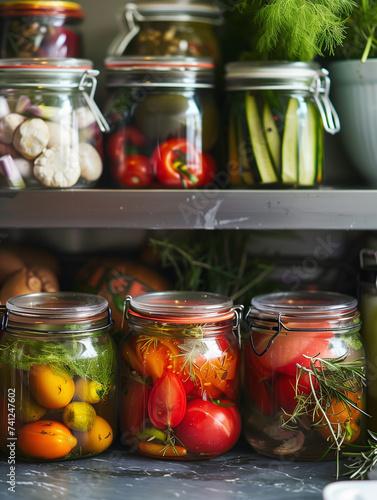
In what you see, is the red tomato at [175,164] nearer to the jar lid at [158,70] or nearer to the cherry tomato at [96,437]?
the jar lid at [158,70]

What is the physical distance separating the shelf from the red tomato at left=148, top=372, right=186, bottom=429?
0.70ft

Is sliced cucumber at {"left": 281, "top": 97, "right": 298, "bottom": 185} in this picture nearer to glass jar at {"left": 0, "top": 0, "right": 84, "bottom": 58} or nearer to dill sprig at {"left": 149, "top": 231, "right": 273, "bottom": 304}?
dill sprig at {"left": 149, "top": 231, "right": 273, "bottom": 304}

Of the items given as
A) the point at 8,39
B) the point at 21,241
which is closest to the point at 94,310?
the point at 21,241

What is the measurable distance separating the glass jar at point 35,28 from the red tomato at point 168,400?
0.52m

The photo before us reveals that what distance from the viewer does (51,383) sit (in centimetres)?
81

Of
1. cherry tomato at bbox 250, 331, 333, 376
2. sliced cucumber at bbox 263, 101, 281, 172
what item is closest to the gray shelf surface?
cherry tomato at bbox 250, 331, 333, 376

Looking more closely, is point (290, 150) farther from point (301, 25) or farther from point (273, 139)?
point (301, 25)

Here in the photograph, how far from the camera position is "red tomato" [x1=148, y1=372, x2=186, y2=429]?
2.67 feet

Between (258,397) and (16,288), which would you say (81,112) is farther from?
(258,397)

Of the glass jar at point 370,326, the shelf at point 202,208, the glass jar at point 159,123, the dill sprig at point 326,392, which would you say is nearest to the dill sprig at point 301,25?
the glass jar at point 159,123

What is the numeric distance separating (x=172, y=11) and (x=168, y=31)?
0.03 m

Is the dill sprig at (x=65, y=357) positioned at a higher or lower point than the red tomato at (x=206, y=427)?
higher

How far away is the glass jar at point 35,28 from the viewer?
3.11ft

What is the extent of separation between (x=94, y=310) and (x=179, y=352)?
5.1 inches
